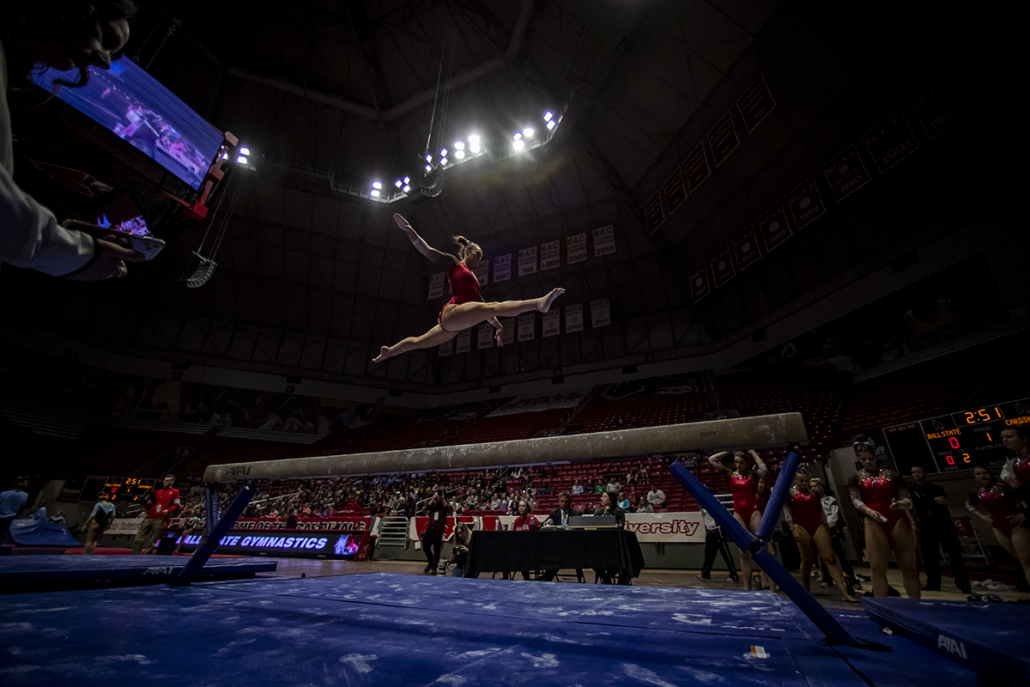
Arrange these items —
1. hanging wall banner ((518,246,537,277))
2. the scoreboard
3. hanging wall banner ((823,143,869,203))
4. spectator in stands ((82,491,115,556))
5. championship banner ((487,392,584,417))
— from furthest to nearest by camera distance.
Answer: championship banner ((487,392,584,417)), hanging wall banner ((518,246,537,277)), hanging wall banner ((823,143,869,203)), the scoreboard, spectator in stands ((82,491,115,556))

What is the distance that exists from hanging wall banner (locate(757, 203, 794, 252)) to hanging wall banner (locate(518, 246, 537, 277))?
8.05 m

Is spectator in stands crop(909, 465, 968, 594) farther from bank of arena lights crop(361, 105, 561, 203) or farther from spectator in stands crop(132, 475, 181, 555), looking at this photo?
bank of arena lights crop(361, 105, 561, 203)

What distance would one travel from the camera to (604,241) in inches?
636

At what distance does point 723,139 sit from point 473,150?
8824 millimetres

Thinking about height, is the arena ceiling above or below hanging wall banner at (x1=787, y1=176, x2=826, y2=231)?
above

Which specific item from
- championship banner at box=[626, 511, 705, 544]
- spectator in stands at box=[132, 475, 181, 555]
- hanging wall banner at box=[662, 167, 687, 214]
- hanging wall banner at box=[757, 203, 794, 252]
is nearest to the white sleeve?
spectator in stands at box=[132, 475, 181, 555]

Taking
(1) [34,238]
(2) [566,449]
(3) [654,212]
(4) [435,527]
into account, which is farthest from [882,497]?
(3) [654,212]

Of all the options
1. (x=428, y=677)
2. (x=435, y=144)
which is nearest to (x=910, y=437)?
(x=428, y=677)

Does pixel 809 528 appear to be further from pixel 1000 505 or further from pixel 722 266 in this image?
pixel 722 266

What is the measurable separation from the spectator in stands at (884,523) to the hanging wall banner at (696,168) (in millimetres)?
10663

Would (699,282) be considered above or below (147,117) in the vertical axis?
above

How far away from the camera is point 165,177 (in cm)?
1011

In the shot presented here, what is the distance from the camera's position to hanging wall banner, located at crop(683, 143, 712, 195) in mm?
12867

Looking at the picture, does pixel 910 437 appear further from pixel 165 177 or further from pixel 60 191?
pixel 60 191
